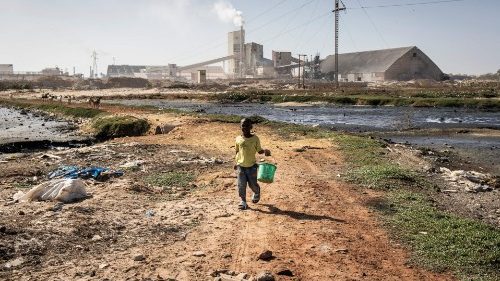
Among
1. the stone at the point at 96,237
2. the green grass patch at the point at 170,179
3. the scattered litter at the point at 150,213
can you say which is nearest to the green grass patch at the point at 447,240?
the scattered litter at the point at 150,213

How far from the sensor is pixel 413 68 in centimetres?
8744

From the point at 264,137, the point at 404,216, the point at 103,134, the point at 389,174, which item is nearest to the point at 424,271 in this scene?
the point at 404,216

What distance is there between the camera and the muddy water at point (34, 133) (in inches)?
785

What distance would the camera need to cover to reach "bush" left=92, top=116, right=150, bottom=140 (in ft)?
72.8

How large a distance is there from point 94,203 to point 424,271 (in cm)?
609

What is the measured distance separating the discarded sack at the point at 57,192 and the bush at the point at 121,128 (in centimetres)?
1328

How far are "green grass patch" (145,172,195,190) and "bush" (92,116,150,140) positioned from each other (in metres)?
11.0

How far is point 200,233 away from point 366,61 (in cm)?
9177

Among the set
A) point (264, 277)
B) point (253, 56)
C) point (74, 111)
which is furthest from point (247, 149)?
point (253, 56)

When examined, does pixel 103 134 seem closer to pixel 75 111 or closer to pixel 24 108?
pixel 75 111

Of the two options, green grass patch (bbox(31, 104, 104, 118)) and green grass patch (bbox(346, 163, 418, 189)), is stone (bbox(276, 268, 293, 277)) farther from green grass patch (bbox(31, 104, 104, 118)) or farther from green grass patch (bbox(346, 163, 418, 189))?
green grass patch (bbox(31, 104, 104, 118))

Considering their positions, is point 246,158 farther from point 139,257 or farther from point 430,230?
point 430,230

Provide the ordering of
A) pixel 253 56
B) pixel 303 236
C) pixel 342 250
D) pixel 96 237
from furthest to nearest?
pixel 253 56
pixel 303 236
pixel 96 237
pixel 342 250

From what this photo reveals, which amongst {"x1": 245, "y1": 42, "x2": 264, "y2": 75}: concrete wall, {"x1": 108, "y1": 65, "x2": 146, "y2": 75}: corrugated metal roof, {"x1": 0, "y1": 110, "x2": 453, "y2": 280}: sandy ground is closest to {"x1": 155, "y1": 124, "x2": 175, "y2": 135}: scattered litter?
{"x1": 0, "y1": 110, "x2": 453, "y2": 280}: sandy ground
